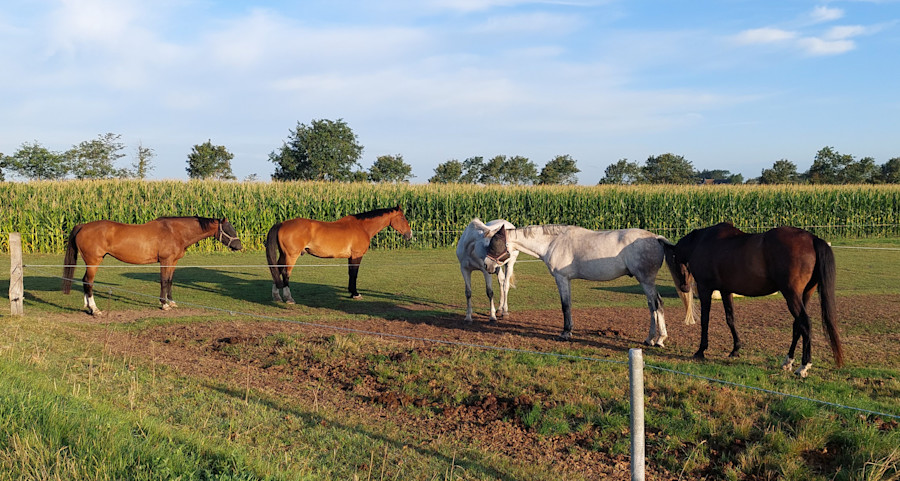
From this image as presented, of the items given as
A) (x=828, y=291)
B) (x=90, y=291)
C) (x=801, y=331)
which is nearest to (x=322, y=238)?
(x=90, y=291)

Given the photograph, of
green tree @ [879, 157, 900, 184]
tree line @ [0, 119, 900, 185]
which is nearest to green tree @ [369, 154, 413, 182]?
tree line @ [0, 119, 900, 185]

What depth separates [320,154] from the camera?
5012 cm

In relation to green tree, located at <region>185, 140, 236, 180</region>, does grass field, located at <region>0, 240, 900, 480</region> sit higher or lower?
lower

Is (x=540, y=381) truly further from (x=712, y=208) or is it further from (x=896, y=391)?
(x=712, y=208)

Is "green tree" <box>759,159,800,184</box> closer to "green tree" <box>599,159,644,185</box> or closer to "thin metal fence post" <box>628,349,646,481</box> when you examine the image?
"green tree" <box>599,159,644,185</box>

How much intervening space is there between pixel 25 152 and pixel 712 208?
47.7 m

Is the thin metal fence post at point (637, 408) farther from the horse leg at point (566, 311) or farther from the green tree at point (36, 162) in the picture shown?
the green tree at point (36, 162)

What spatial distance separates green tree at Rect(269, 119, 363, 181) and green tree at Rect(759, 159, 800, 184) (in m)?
43.5

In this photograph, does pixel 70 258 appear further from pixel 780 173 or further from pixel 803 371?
pixel 780 173

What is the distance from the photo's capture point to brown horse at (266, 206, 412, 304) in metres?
13.8

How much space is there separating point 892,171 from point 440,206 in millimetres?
62879

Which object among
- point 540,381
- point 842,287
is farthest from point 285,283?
point 842,287

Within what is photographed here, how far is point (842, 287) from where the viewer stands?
15320 mm

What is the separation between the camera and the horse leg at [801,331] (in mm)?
7465
